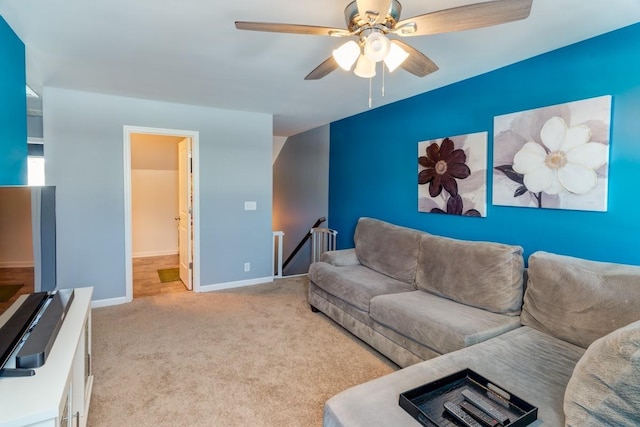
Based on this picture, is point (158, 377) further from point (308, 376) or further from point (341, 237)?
point (341, 237)

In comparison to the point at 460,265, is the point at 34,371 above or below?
below

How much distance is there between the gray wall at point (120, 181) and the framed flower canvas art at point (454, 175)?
2.20m

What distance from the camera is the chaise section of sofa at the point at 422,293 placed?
2.22m

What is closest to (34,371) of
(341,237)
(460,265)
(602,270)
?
(460,265)

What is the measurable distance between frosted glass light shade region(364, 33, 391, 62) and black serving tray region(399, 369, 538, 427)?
4.96 ft

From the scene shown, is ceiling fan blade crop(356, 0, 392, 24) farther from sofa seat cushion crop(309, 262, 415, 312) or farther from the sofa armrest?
the sofa armrest

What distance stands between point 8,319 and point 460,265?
108 inches

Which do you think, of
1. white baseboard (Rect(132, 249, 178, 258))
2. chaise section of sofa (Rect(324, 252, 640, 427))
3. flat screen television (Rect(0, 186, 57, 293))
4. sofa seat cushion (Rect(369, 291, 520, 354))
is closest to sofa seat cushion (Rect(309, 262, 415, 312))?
sofa seat cushion (Rect(369, 291, 520, 354))

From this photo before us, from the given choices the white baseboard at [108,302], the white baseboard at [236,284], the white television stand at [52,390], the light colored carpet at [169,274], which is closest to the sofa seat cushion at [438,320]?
the white television stand at [52,390]

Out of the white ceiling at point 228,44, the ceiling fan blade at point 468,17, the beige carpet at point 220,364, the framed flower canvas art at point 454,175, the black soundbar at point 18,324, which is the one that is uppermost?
the white ceiling at point 228,44

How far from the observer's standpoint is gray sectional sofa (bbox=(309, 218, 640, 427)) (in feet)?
3.83

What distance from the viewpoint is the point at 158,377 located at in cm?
237

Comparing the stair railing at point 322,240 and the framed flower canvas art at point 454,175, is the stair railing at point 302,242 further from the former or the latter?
the framed flower canvas art at point 454,175

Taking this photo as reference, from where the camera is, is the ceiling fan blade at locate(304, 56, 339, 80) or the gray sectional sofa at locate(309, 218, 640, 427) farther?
the ceiling fan blade at locate(304, 56, 339, 80)
